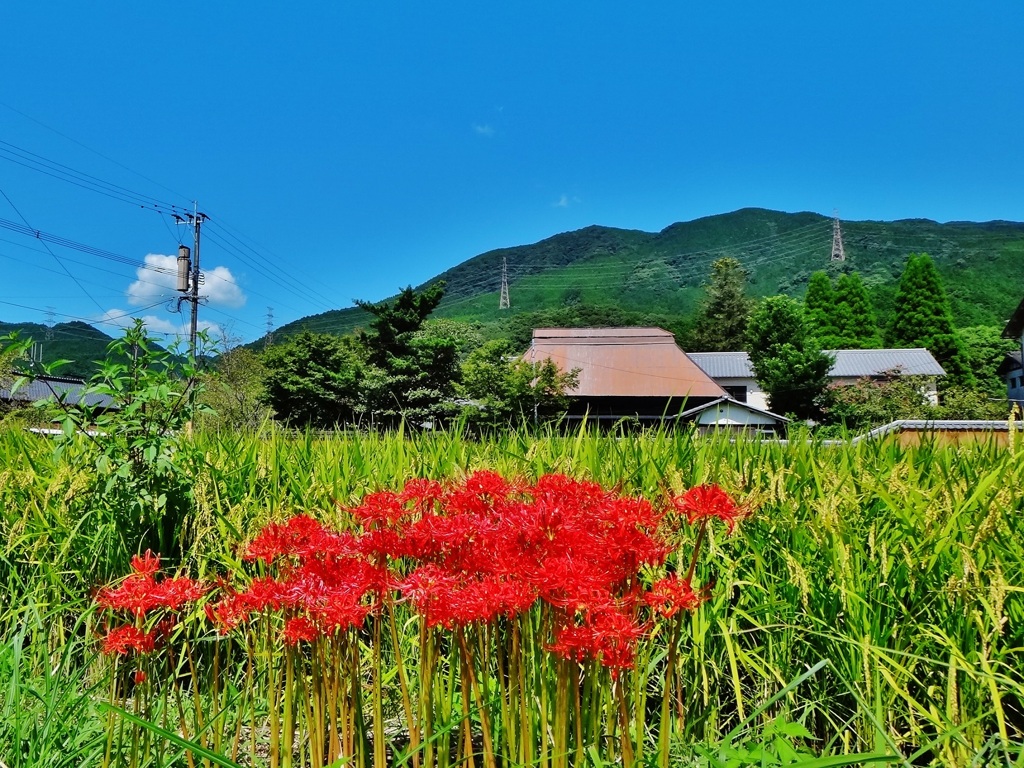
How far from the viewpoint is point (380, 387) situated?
21609 millimetres

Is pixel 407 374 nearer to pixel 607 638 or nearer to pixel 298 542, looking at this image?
pixel 298 542

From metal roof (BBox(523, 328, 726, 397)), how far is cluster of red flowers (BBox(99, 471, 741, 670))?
26502 millimetres

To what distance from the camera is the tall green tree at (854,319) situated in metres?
42.7

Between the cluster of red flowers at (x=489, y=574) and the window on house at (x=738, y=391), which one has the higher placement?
the window on house at (x=738, y=391)

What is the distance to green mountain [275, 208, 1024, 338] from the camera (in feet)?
198

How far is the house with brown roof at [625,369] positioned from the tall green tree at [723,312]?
1829 cm

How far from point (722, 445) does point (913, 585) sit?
3.27ft

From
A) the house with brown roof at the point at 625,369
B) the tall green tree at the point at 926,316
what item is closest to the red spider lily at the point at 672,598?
the house with brown roof at the point at 625,369

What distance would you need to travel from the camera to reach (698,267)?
92125mm

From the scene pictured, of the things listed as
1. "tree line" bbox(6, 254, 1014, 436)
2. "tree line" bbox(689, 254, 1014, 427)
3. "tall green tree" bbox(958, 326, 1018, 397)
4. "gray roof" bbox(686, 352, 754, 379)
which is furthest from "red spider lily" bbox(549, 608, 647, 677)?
"tall green tree" bbox(958, 326, 1018, 397)

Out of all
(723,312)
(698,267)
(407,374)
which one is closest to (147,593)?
(407,374)

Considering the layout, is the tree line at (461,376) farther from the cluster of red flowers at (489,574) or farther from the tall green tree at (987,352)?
the cluster of red flowers at (489,574)

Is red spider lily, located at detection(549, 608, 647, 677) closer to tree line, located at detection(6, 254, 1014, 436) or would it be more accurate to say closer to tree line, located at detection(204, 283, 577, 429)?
tree line, located at detection(6, 254, 1014, 436)

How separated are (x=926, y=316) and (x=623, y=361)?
24.3m
